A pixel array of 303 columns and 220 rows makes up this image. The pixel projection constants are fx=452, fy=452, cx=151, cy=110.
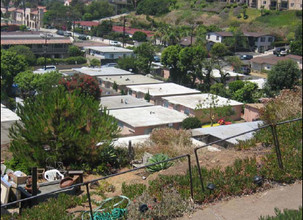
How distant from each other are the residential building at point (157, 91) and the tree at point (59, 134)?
18584 mm

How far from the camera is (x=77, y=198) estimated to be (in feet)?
24.6

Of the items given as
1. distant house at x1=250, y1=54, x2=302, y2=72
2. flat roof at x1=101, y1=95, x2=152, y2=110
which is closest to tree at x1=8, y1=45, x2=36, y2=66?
flat roof at x1=101, y1=95, x2=152, y2=110

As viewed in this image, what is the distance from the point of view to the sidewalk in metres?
4.80

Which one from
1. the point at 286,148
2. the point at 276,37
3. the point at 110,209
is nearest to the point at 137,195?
the point at 110,209

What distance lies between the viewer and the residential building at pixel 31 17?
76.2 meters

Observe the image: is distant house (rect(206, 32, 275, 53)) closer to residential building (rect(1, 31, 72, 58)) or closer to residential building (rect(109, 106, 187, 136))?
residential building (rect(1, 31, 72, 58))

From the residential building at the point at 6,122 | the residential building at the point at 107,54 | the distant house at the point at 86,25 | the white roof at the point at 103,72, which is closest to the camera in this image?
the residential building at the point at 6,122

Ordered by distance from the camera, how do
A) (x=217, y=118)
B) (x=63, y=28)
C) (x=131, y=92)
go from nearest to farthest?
1. (x=217, y=118)
2. (x=131, y=92)
3. (x=63, y=28)

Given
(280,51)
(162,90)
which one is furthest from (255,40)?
(162,90)

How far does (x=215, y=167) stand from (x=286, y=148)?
1.32 meters

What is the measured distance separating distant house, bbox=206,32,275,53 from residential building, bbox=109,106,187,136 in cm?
2691

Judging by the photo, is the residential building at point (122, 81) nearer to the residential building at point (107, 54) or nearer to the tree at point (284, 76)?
the tree at point (284, 76)

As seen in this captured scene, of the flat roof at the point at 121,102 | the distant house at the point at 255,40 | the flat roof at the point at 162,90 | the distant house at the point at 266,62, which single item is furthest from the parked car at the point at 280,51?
the flat roof at the point at 121,102

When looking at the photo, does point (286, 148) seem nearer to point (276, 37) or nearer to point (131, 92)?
point (131, 92)
